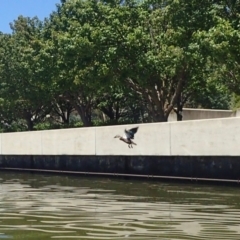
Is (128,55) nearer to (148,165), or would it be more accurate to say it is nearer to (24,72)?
(148,165)

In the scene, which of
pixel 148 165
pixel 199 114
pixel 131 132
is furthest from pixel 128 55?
pixel 148 165

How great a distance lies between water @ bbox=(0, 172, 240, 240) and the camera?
28.8 feet

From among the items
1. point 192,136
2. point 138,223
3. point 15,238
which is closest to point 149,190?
point 192,136

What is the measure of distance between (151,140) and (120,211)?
8145 millimetres

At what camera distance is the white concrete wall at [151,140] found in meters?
17.0

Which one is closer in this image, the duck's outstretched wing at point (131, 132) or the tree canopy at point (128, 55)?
the duck's outstretched wing at point (131, 132)

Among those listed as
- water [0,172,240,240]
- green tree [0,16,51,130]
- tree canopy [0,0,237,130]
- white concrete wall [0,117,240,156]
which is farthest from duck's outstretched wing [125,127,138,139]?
green tree [0,16,51,130]

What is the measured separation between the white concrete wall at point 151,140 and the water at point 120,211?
1345mm

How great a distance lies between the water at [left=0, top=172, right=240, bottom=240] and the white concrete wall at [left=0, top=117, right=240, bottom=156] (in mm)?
1345

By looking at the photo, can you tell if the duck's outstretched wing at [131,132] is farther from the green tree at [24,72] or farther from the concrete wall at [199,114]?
the green tree at [24,72]

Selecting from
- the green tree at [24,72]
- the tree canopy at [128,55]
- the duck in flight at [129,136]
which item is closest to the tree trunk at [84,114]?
the tree canopy at [128,55]

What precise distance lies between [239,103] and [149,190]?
1801 centimetres

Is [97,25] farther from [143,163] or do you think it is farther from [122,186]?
[122,186]

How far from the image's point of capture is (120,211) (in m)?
11.3
